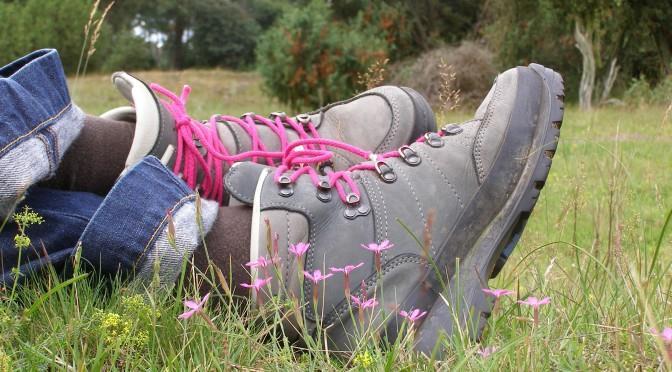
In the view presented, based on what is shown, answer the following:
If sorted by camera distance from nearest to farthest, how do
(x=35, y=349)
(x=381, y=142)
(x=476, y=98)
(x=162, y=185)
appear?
(x=35, y=349) → (x=162, y=185) → (x=381, y=142) → (x=476, y=98)

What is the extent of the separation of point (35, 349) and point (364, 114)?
104cm

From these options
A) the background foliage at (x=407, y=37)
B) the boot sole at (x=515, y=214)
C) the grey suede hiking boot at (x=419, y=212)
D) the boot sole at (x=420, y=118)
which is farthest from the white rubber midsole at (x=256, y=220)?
the background foliage at (x=407, y=37)

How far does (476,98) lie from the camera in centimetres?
1280

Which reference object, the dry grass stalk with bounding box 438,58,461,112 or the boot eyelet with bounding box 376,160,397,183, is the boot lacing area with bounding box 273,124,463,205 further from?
the dry grass stalk with bounding box 438,58,461,112

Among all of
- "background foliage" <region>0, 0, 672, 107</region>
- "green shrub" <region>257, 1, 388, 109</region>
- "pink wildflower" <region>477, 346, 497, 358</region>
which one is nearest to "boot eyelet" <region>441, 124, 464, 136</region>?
"pink wildflower" <region>477, 346, 497, 358</region>

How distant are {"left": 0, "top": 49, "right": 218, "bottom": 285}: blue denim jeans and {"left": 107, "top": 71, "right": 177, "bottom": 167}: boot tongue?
167 millimetres

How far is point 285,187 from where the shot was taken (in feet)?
4.44

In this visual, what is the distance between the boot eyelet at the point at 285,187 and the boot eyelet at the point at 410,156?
0.27 meters

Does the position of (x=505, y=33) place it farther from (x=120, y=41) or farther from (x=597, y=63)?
(x=120, y=41)

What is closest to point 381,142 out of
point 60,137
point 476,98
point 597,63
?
point 60,137

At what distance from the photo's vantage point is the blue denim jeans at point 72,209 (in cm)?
123

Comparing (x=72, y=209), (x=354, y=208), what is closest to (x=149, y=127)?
(x=72, y=209)

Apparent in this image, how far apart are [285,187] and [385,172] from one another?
8.8 inches

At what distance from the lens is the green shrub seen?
12.3 meters
